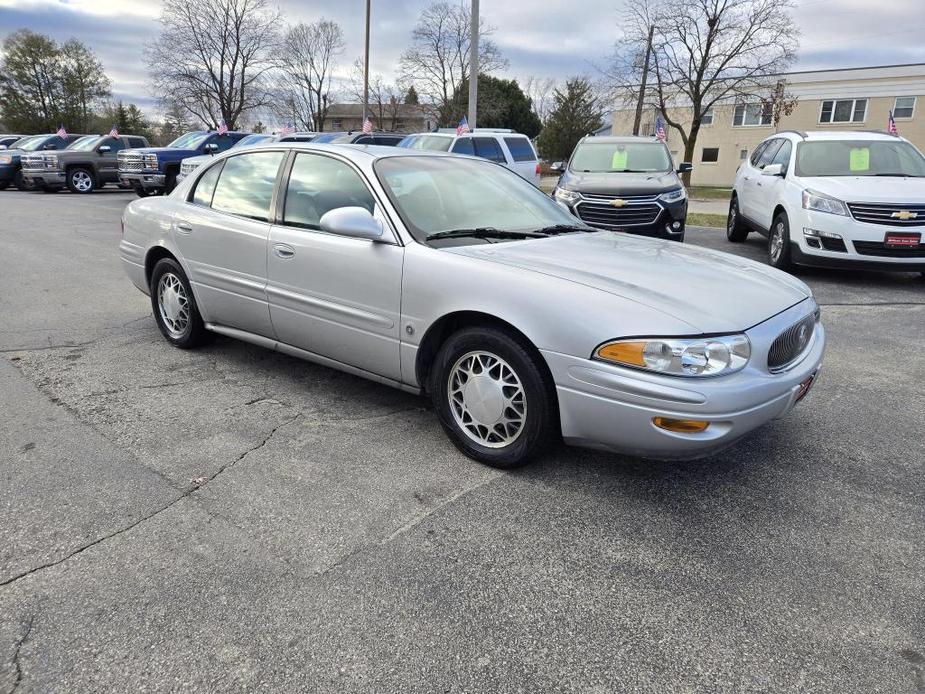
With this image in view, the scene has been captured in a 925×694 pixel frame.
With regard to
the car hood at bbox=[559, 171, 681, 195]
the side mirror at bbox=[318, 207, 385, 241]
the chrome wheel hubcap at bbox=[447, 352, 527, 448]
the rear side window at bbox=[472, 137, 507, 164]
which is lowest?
the chrome wheel hubcap at bbox=[447, 352, 527, 448]

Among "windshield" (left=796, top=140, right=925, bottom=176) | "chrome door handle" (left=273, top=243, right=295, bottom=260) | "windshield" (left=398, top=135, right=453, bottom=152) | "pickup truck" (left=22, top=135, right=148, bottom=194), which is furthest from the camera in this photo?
"pickup truck" (left=22, top=135, right=148, bottom=194)

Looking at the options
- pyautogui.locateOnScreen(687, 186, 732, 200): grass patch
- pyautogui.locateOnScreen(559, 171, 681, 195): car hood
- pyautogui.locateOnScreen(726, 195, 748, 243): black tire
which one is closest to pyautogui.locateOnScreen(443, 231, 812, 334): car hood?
pyautogui.locateOnScreen(559, 171, 681, 195): car hood

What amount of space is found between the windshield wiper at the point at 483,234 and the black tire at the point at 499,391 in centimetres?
58

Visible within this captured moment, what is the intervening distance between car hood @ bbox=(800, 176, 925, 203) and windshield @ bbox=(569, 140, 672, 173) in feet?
8.05

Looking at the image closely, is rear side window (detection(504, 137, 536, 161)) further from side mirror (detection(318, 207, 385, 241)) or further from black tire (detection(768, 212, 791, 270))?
side mirror (detection(318, 207, 385, 241))

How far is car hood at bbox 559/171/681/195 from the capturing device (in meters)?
8.87

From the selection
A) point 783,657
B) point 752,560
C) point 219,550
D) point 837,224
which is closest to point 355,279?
point 219,550

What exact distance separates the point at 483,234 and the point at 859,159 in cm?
672

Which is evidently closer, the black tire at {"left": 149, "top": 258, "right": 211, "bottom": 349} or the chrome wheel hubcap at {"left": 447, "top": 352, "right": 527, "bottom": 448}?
the chrome wheel hubcap at {"left": 447, "top": 352, "right": 527, "bottom": 448}

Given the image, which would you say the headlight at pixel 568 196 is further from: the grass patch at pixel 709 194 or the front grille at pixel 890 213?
the grass patch at pixel 709 194

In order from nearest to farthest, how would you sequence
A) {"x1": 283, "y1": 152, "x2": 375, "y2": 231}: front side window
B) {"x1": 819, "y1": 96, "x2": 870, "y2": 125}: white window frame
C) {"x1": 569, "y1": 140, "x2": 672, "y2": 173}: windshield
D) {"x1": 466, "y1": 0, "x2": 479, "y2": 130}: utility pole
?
1. {"x1": 283, "y1": 152, "x2": 375, "y2": 231}: front side window
2. {"x1": 569, "y1": 140, "x2": 672, "y2": 173}: windshield
3. {"x1": 466, "y1": 0, "x2": 479, "y2": 130}: utility pole
4. {"x1": 819, "y1": 96, "x2": 870, "y2": 125}: white window frame

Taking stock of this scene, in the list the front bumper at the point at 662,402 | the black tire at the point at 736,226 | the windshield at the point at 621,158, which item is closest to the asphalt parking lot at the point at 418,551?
the front bumper at the point at 662,402

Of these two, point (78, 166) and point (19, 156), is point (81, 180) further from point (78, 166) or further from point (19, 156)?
point (19, 156)

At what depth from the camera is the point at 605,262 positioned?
10.6ft
